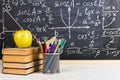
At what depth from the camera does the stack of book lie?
132 cm

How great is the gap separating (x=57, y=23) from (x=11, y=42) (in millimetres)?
376

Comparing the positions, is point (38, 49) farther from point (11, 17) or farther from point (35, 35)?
point (11, 17)

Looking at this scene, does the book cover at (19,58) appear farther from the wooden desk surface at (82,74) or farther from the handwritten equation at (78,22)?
the handwritten equation at (78,22)

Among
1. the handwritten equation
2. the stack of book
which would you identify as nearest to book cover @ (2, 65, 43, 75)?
the stack of book

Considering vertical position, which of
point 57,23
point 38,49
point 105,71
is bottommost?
point 105,71

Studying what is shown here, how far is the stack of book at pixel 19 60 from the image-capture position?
1321 millimetres

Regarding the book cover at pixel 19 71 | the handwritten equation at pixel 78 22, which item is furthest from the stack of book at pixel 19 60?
the handwritten equation at pixel 78 22

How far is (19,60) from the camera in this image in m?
1.33

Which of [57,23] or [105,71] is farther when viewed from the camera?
[57,23]

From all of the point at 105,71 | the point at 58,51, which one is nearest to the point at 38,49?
the point at 58,51

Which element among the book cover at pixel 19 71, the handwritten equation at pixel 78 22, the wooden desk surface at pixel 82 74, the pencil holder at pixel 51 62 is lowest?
the wooden desk surface at pixel 82 74

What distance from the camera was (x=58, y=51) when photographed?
4.52 feet

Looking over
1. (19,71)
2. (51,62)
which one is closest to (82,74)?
(51,62)

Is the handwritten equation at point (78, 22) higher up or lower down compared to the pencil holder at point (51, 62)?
higher up
